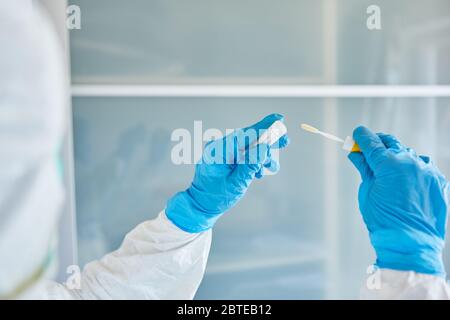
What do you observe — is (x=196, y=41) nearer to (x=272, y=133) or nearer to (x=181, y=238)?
(x=272, y=133)

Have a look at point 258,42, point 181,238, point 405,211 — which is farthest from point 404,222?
point 258,42

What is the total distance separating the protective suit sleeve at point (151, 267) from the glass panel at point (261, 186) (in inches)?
9.6

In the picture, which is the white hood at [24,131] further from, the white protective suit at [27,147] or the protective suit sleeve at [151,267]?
the protective suit sleeve at [151,267]

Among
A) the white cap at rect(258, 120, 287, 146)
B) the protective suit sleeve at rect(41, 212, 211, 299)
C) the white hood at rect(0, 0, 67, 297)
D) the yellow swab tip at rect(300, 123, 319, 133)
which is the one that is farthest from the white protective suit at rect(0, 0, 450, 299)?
the yellow swab tip at rect(300, 123, 319, 133)

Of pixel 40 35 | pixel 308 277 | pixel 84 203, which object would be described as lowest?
pixel 308 277

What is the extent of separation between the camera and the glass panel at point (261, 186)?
42.3 inches

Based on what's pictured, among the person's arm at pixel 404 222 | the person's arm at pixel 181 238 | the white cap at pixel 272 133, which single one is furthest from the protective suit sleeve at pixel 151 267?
the person's arm at pixel 404 222

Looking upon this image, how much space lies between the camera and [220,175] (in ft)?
2.89

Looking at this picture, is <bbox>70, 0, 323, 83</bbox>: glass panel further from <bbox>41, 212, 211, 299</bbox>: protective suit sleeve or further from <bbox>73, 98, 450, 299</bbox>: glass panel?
<bbox>41, 212, 211, 299</bbox>: protective suit sleeve

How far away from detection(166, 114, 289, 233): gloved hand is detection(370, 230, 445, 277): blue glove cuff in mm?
278
